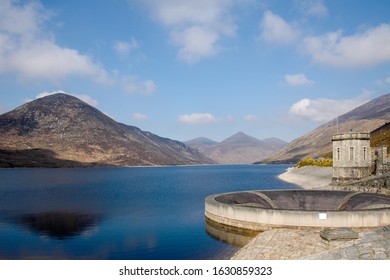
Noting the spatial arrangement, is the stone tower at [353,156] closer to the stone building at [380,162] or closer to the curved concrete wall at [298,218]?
the stone building at [380,162]

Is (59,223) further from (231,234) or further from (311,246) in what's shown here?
(311,246)

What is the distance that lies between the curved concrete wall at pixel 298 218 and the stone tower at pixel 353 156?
965 inches

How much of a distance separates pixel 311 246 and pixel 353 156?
3210 centimetres

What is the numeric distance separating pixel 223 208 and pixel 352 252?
15.8m

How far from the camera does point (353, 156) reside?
5116 cm

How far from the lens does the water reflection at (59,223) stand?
34.2 metres

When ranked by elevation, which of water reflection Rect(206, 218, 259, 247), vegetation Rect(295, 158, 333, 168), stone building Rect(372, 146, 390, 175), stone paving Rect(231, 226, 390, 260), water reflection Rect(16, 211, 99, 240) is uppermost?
stone building Rect(372, 146, 390, 175)

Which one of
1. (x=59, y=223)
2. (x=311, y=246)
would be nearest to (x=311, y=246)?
(x=311, y=246)

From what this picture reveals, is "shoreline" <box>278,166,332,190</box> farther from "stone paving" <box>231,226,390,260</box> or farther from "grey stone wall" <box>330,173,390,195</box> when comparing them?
"stone paving" <box>231,226,390,260</box>

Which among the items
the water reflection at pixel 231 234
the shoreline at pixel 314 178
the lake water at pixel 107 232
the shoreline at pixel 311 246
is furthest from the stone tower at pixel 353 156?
the shoreline at pixel 311 246

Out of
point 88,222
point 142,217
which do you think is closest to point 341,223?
point 142,217

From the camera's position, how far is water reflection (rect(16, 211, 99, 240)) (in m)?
34.2

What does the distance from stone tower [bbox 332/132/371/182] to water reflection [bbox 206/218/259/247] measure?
2677 centimetres

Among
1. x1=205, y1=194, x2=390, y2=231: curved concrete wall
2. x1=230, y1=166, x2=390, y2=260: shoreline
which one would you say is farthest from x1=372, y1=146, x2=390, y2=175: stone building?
x1=230, y1=166, x2=390, y2=260: shoreline
